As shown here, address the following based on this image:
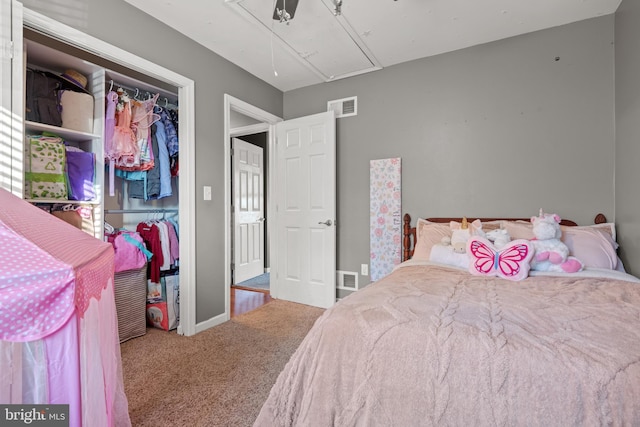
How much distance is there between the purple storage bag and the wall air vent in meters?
2.31

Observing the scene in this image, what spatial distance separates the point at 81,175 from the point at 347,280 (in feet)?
8.46

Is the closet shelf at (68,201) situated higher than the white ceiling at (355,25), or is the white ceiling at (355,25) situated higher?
the white ceiling at (355,25)

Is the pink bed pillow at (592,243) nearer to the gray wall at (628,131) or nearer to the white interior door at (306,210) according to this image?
the gray wall at (628,131)

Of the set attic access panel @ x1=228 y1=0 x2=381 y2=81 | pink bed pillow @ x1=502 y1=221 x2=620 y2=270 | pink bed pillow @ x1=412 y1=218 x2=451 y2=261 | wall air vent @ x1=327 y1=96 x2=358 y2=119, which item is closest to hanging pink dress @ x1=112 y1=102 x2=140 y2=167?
attic access panel @ x1=228 y1=0 x2=381 y2=81

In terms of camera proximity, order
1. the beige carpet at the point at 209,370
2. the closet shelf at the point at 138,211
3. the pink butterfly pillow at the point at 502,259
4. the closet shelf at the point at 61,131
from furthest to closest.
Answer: the closet shelf at the point at 138,211 → the closet shelf at the point at 61,131 → the pink butterfly pillow at the point at 502,259 → the beige carpet at the point at 209,370

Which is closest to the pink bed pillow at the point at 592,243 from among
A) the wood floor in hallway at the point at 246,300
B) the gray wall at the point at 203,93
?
the gray wall at the point at 203,93

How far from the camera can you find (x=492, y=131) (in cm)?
263

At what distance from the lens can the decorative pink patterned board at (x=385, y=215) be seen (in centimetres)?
301

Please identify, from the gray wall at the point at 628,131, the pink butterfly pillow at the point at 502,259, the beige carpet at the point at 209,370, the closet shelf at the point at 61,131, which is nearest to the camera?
the beige carpet at the point at 209,370

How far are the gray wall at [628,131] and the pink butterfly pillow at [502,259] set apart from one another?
0.79m

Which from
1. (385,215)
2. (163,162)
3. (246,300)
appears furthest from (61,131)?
(385,215)

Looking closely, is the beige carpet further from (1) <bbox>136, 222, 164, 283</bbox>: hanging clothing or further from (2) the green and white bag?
(2) the green and white bag

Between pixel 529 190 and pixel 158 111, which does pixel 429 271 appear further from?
pixel 158 111

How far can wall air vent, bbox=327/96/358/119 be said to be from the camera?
325 cm
